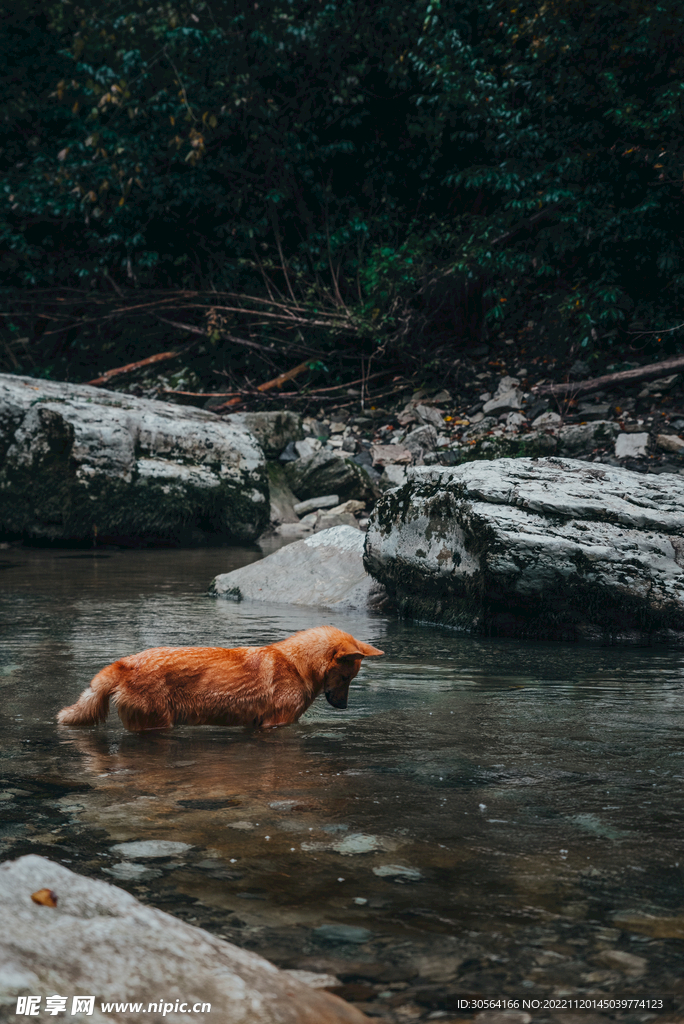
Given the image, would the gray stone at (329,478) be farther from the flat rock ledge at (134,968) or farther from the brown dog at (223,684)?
the flat rock ledge at (134,968)

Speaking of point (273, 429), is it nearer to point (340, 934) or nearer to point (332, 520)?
point (332, 520)

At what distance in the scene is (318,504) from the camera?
13242 millimetres

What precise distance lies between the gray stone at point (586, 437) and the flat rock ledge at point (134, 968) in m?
12.4

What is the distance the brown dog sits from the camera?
3998mm

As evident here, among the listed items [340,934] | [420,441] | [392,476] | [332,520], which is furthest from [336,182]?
[340,934]

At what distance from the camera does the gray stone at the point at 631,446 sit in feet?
42.5

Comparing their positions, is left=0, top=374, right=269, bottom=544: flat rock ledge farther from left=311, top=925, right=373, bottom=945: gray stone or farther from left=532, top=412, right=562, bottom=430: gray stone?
left=311, top=925, right=373, bottom=945: gray stone

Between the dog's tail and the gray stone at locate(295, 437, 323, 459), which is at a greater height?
the gray stone at locate(295, 437, 323, 459)

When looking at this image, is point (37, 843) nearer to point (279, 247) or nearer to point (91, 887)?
point (91, 887)

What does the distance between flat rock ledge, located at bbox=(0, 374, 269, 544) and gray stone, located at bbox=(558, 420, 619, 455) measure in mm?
4745

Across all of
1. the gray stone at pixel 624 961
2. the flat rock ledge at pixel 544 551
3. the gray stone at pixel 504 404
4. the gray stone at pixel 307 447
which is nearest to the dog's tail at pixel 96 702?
the gray stone at pixel 624 961

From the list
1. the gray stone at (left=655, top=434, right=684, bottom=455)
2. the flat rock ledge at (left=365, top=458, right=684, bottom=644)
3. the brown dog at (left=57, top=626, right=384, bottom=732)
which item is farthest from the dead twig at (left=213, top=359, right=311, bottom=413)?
the brown dog at (left=57, top=626, right=384, bottom=732)

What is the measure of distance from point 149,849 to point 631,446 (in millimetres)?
11669

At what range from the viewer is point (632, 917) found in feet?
7.38
